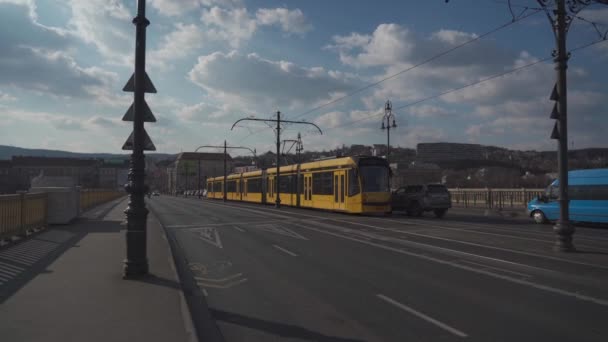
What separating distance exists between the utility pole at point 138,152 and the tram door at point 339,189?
1931 centimetres

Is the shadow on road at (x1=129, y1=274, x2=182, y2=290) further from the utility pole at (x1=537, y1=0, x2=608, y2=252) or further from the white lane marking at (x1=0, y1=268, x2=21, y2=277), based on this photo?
the utility pole at (x1=537, y1=0, x2=608, y2=252)

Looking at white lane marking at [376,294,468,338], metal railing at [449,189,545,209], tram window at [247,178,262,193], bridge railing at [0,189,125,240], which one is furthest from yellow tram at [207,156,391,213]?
white lane marking at [376,294,468,338]

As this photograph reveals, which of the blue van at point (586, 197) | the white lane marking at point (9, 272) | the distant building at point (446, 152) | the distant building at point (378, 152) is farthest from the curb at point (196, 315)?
the distant building at point (446, 152)

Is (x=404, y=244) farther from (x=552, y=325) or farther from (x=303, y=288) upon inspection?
(x=552, y=325)

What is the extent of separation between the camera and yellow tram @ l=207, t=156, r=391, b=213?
87.5ft

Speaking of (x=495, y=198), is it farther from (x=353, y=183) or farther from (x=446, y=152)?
(x=446, y=152)

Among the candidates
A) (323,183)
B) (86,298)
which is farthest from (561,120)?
(323,183)

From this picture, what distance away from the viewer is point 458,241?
15.2 meters

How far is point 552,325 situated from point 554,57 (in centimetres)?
967

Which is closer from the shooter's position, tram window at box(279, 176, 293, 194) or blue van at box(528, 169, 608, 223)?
blue van at box(528, 169, 608, 223)

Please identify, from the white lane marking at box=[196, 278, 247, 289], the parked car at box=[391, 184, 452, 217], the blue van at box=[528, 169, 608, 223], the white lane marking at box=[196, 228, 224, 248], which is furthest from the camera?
the parked car at box=[391, 184, 452, 217]

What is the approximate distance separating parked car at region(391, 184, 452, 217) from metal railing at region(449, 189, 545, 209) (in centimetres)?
753

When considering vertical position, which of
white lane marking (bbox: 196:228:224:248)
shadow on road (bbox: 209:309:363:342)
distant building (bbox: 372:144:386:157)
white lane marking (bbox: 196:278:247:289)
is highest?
distant building (bbox: 372:144:386:157)

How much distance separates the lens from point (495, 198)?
38.8 metres
